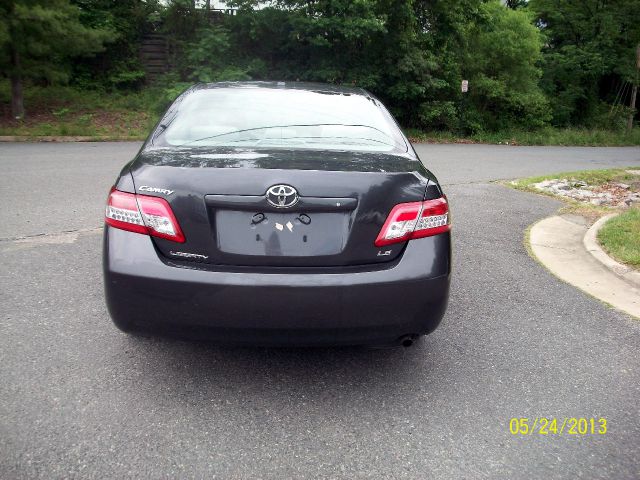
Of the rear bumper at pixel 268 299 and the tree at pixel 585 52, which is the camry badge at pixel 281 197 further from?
the tree at pixel 585 52

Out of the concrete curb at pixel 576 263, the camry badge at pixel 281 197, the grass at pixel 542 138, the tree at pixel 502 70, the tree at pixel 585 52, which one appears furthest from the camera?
the tree at pixel 585 52

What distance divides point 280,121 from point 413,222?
119 cm

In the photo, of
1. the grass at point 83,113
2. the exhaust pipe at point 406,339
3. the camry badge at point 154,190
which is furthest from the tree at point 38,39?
the exhaust pipe at point 406,339

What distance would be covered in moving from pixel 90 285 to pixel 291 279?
7.36 feet

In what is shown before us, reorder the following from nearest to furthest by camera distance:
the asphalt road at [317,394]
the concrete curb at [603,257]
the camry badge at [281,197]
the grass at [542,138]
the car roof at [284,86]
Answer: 1. the asphalt road at [317,394]
2. the camry badge at [281,197]
3. the car roof at [284,86]
4. the concrete curb at [603,257]
5. the grass at [542,138]

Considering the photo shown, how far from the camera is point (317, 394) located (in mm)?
2750

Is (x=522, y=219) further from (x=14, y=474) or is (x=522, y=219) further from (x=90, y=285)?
(x=14, y=474)

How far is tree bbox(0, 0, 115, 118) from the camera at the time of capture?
1403 centimetres

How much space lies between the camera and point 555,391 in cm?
288

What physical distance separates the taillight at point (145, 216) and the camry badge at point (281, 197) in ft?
1.40

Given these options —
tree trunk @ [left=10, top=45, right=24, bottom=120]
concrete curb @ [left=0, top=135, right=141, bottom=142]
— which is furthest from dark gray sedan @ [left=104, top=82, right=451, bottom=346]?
tree trunk @ [left=10, top=45, right=24, bottom=120]

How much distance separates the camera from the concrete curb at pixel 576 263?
4.28 m

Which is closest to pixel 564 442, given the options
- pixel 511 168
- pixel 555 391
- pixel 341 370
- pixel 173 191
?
pixel 555 391

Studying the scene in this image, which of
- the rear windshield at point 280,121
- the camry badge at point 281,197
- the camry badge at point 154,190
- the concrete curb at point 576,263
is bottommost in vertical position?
the concrete curb at point 576,263
